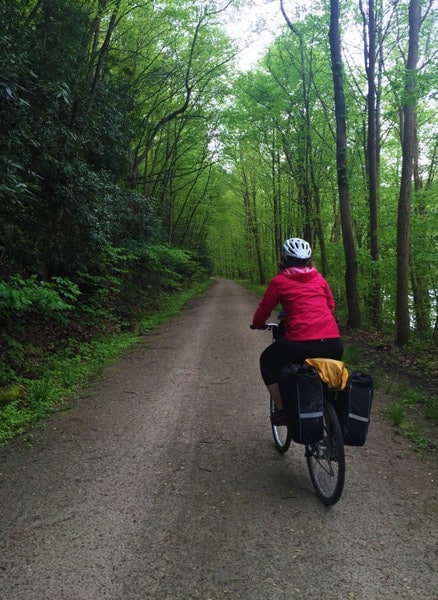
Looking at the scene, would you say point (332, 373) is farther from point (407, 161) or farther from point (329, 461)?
point (407, 161)

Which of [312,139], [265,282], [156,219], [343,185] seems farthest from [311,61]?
[265,282]

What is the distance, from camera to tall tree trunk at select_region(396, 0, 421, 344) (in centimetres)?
679

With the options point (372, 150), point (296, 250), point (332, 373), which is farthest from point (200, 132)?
point (332, 373)

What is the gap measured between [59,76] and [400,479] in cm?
1002

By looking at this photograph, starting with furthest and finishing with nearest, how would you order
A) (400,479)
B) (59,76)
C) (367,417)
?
(59,76)
(400,479)
(367,417)

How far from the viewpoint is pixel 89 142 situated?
10039mm

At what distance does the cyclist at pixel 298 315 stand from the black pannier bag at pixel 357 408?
0.35m

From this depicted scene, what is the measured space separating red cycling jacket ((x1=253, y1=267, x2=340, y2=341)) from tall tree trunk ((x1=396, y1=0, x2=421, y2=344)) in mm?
4937

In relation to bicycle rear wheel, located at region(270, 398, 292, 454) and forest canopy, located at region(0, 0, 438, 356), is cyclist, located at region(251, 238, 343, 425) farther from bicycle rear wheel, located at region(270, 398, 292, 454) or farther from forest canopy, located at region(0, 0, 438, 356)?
forest canopy, located at region(0, 0, 438, 356)

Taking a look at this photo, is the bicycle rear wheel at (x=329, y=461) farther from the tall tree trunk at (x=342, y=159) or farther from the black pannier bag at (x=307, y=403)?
the tall tree trunk at (x=342, y=159)

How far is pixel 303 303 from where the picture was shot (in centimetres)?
343

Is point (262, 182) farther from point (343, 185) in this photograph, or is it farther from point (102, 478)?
point (102, 478)

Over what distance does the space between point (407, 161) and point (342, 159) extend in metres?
2.57

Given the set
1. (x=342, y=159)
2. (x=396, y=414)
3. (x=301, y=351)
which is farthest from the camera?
(x=342, y=159)
